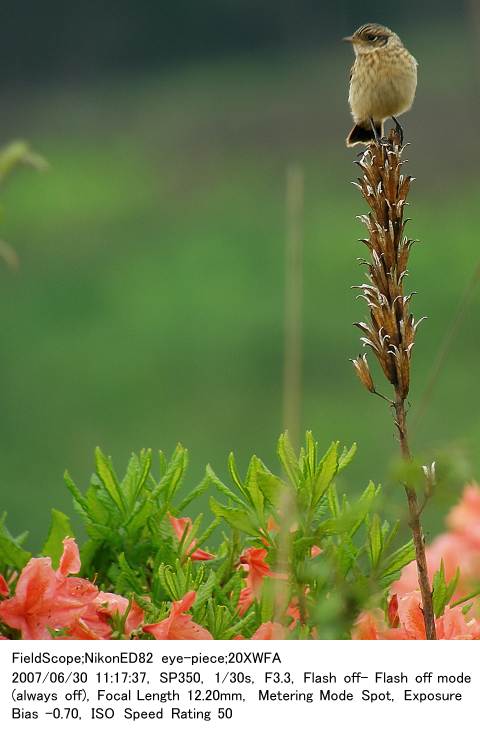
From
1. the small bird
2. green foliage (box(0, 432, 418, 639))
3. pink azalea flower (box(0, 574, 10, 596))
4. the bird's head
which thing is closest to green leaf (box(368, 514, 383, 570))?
green foliage (box(0, 432, 418, 639))

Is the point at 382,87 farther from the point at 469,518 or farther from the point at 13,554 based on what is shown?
the point at 13,554

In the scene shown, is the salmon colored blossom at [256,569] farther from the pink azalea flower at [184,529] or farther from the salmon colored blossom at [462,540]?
the salmon colored blossom at [462,540]

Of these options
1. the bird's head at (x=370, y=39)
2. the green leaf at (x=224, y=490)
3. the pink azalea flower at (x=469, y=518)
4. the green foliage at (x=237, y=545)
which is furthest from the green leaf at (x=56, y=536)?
the bird's head at (x=370, y=39)

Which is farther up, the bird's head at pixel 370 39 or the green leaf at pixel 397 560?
the bird's head at pixel 370 39

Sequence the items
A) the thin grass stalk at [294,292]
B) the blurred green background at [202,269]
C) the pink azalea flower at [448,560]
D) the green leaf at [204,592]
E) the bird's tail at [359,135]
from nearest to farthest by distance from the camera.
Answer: the thin grass stalk at [294,292] < the green leaf at [204,592] < the pink azalea flower at [448,560] < the bird's tail at [359,135] < the blurred green background at [202,269]

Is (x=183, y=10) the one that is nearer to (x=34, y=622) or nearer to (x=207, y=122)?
(x=207, y=122)

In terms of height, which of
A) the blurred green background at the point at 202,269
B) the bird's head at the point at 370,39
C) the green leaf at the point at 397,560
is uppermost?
the blurred green background at the point at 202,269

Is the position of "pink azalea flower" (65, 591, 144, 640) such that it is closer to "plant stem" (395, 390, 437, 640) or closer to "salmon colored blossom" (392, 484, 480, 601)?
"plant stem" (395, 390, 437, 640)
